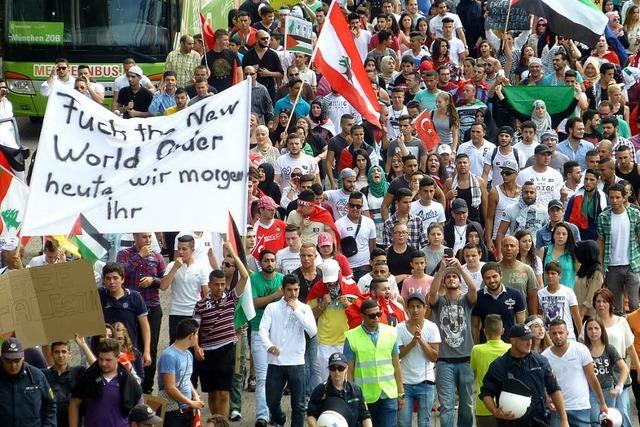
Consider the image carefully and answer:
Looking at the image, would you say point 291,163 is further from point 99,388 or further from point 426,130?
point 99,388

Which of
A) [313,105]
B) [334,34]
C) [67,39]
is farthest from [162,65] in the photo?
[334,34]

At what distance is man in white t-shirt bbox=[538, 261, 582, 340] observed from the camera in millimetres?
16875

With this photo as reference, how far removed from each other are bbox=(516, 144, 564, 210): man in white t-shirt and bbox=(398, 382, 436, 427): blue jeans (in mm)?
4133

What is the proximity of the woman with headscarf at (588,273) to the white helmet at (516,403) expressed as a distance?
129 inches

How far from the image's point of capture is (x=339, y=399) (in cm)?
1461

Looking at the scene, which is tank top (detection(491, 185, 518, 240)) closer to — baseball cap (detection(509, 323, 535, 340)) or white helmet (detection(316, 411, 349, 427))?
baseball cap (detection(509, 323, 535, 340))

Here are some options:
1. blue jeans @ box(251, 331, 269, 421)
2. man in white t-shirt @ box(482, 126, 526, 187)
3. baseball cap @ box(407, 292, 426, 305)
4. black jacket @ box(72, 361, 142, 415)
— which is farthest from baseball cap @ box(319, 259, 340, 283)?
man in white t-shirt @ box(482, 126, 526, 187)

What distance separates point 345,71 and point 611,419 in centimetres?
646

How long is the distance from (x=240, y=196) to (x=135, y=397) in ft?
5.99

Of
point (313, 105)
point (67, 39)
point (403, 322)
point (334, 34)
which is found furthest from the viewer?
point (67, 39)

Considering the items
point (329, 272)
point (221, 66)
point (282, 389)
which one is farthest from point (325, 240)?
point (221, 66)

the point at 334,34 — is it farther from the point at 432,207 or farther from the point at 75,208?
the point at 75,208

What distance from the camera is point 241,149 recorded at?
49.2 ft

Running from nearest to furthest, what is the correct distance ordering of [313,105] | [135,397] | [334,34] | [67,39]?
[135,397] → [334,34] → [313,105] → [67,39]
